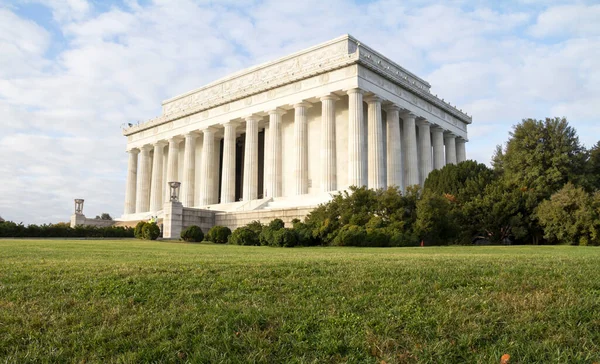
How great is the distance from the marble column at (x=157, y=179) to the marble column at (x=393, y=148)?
33368 mm

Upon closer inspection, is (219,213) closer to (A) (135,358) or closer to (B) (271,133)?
(B) (271,133)

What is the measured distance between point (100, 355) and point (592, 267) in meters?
9.95

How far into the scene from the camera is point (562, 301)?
22.9 feet

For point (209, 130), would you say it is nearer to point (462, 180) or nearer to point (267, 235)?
point (462, 180)

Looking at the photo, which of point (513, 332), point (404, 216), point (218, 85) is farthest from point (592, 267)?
point (218, 85)

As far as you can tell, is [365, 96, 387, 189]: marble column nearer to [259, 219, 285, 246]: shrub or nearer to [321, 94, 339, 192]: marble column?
[321, 94, 339, 192]: marble column

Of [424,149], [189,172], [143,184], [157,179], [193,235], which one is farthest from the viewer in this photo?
[143,184]

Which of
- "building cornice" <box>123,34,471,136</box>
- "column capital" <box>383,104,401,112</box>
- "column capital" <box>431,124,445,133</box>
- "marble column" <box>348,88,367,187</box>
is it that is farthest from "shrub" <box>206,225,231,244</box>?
"column capital" <box>431,124,445,133</box>

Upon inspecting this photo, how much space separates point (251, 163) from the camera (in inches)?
2152

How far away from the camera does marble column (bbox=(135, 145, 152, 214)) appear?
69688mm

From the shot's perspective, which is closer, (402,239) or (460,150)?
(402,239)

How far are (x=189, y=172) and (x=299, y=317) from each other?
5818 cm

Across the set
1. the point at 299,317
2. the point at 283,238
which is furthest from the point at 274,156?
the point at 299,317

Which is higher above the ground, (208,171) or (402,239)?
(208,171)
